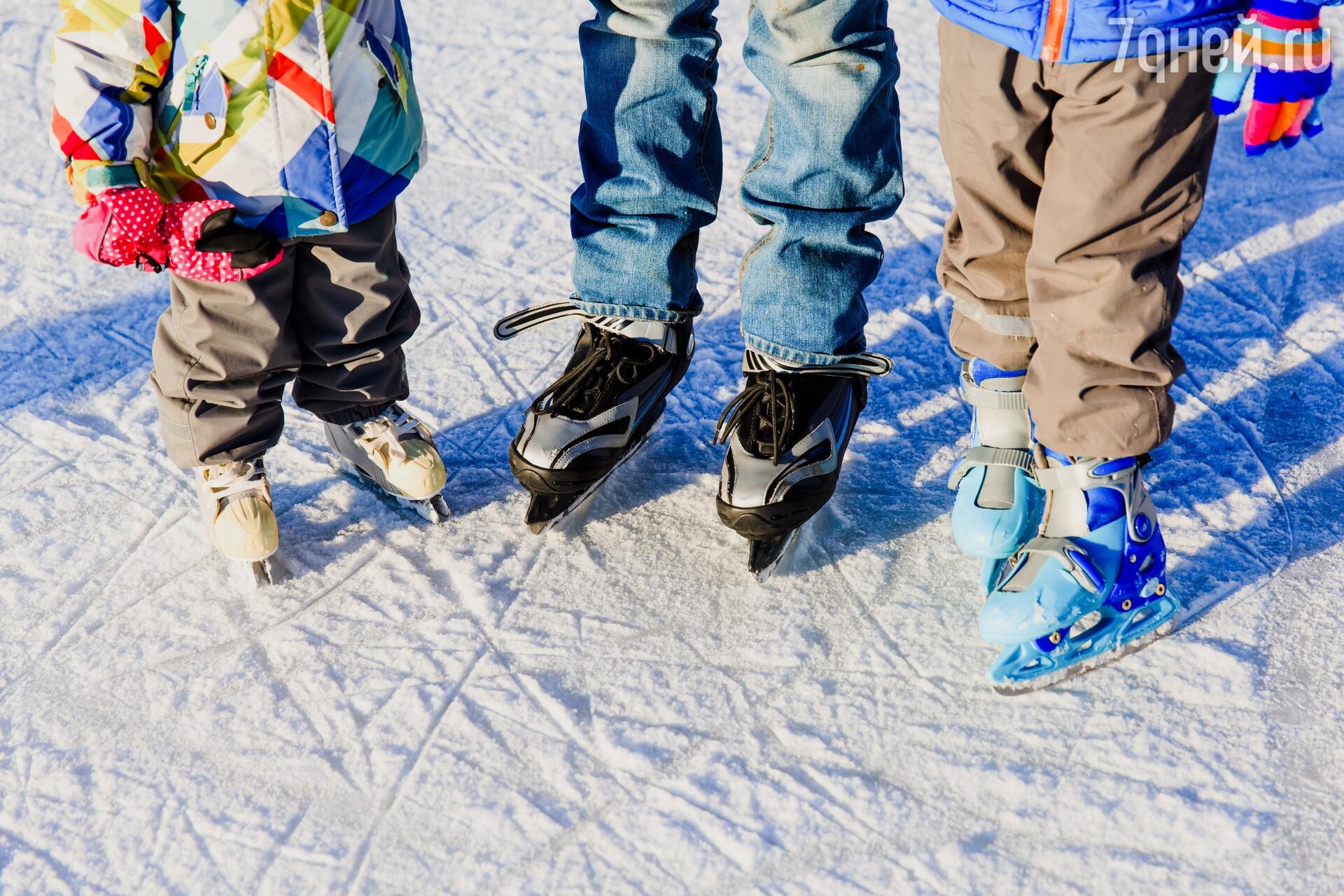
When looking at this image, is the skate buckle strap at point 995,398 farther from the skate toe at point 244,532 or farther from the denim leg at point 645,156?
the skate toe at point 244,532

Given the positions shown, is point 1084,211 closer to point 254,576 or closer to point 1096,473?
point 1096,473

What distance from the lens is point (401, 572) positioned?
1723mm

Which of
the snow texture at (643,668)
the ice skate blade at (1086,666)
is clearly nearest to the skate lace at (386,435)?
the snow texture at (643,668)

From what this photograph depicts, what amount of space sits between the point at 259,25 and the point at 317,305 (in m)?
0.41

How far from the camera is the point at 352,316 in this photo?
5.37 feet

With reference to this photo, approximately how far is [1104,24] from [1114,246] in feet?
0.82

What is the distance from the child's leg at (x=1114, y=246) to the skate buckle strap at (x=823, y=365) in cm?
A: 39

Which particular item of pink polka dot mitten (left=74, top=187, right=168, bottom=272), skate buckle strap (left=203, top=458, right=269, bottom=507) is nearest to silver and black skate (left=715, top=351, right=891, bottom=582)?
skate buckle strap (left=203, top=458, right=269, bottom=507)

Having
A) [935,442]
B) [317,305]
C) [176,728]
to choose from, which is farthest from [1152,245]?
[176,728]

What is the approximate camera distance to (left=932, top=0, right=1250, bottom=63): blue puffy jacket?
46.1 inches

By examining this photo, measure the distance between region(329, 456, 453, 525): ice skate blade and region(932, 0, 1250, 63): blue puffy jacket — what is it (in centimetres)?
112

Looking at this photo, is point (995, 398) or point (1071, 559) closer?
point (1071, 559)

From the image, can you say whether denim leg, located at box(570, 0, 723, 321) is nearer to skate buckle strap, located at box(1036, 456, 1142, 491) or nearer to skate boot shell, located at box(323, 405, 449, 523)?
skate boot shell, located at box(323, 405, 449, 523)

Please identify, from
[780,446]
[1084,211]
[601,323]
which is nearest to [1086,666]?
[780,446]
